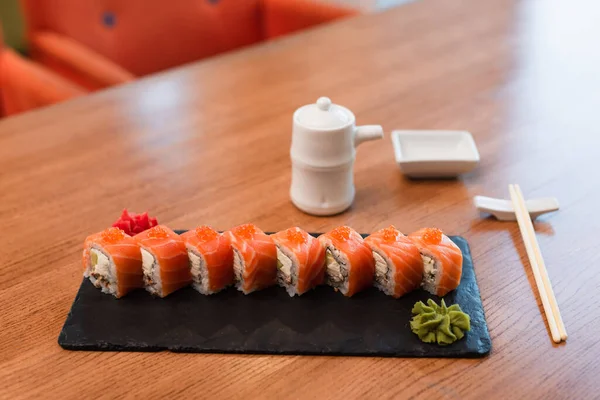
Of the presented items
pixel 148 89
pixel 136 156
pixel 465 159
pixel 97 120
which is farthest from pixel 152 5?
pixel 465 159

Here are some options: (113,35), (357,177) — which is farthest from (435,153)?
(113,35)

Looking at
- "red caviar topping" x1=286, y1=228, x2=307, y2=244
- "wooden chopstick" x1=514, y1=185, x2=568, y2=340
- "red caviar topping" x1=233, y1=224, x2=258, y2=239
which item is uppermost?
"red caviar topping" x1=233, y1=224, x2=258, y2=239

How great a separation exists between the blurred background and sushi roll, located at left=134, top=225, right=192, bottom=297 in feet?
4.34

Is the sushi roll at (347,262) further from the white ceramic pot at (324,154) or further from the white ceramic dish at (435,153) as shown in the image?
the white ceramic dish at (435,153)

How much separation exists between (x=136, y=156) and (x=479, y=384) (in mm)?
1011

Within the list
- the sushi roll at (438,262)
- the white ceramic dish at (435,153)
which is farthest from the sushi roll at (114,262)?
the white ceramic dish at (435,153)

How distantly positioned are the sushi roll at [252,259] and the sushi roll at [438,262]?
26 cm

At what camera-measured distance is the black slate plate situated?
107cm

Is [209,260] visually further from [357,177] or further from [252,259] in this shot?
[357,177]

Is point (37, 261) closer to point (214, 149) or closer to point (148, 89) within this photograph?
point (214, 149)

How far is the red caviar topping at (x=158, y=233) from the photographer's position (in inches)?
46.0

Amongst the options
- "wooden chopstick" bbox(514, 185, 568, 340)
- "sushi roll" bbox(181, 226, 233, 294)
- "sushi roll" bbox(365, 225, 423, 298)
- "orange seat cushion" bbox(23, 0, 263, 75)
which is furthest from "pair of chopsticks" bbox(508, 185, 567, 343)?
"orange seat cushion" bbox(23, 0, 263, 75)

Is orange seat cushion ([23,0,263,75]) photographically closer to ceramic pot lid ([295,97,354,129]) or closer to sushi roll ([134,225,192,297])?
ceramic pot lid ([295,97,354,129])

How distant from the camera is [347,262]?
1.15m
